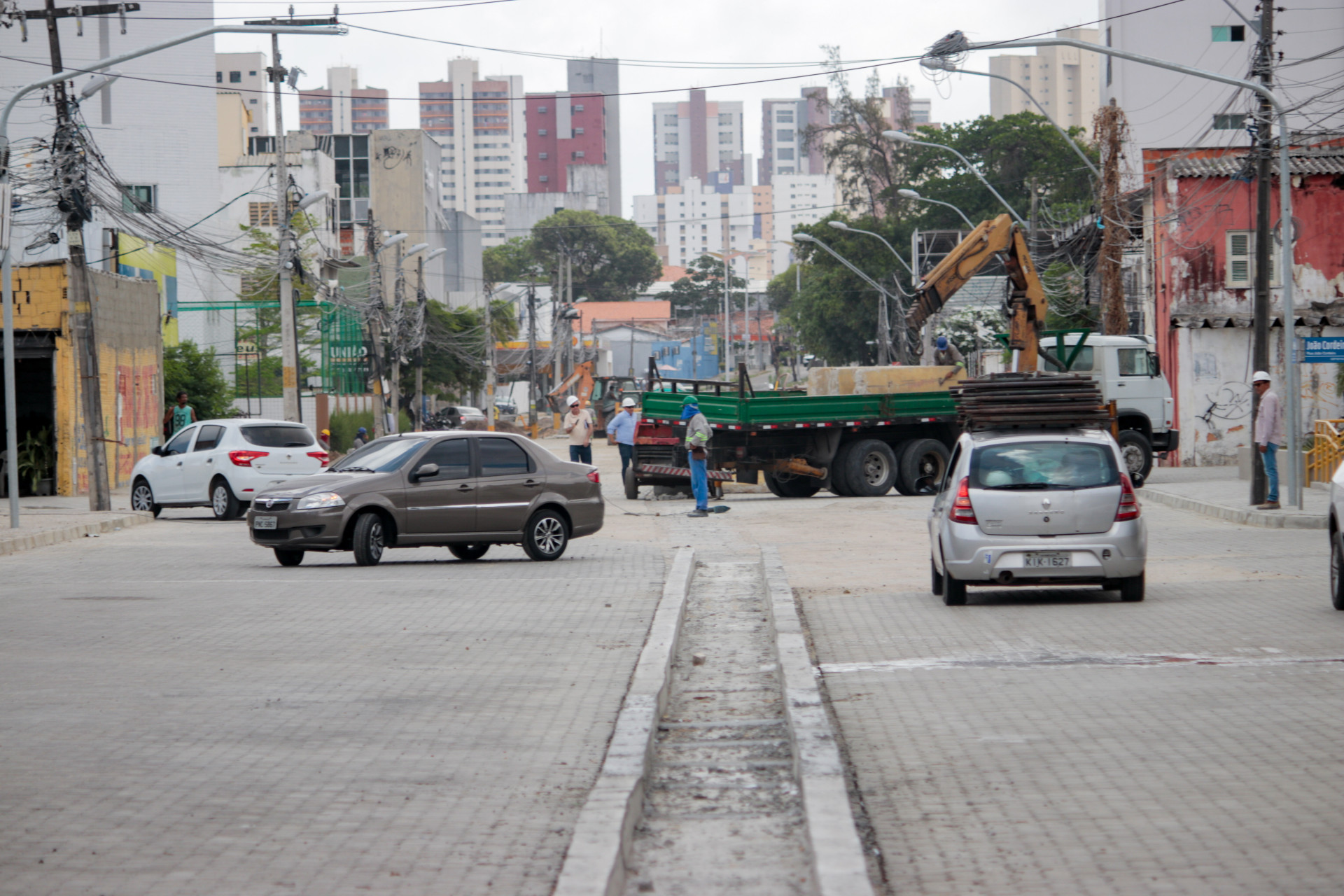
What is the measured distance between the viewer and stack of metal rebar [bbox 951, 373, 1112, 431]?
12961 millimetres

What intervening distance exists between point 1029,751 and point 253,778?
3.38 m

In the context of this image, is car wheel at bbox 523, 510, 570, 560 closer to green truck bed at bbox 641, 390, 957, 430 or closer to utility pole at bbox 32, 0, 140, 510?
green truck bed at bbox 641, 390, 957, 430

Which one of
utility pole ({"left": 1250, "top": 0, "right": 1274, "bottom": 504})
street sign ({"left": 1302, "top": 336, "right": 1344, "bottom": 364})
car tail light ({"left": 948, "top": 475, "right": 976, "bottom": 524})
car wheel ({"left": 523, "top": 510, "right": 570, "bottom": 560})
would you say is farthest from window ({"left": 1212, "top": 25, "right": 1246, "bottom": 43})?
car tail light ({"left": 948, "top": 475, "right": 976, "bottom": 524})

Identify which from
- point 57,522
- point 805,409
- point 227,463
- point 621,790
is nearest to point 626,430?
point 805,409

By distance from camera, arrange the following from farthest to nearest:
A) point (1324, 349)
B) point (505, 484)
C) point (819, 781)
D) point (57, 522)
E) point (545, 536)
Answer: point (57, 522)
point (1324, 349)
point (545, 536)
point (505, 484)
point (819, 781)

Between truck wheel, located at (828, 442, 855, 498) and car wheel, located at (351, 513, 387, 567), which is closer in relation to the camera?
car wheel, located at (351, 513, 387, 567)

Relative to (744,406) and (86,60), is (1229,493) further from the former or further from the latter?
(86,60)

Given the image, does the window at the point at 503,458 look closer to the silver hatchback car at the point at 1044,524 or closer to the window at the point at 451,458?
the window at the point at 451,458

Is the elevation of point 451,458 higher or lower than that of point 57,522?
higher

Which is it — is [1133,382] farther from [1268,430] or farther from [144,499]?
[144,499]

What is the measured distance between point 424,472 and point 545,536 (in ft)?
5.29

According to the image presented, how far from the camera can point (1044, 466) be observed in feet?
40.5

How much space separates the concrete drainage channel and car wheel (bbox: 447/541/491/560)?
23.7 feet

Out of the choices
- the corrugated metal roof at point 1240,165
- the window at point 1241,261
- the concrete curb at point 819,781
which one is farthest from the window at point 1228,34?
the concrete curb at point 819,781
